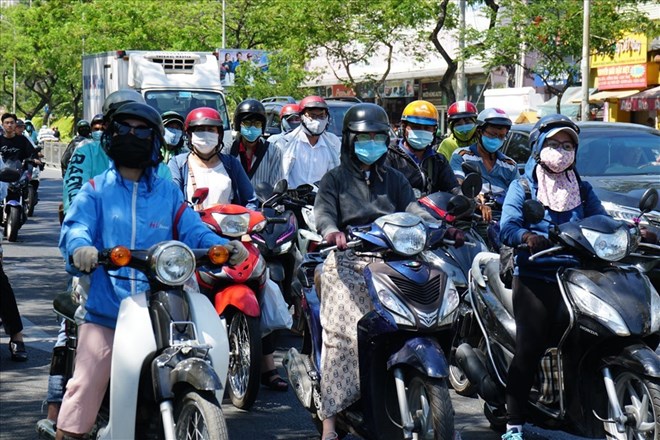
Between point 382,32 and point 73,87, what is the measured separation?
36985 mm

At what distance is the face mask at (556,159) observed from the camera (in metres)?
6.05

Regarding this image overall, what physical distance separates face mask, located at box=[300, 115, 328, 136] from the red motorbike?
112 inches

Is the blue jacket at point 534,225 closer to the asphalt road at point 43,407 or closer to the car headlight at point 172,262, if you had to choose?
the asphalt road at point 43,407

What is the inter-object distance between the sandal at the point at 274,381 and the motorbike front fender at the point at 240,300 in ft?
2.69

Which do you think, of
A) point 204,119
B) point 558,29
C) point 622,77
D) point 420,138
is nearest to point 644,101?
point 622,77

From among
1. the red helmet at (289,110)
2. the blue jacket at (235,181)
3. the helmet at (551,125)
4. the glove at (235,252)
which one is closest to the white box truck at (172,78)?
the red helmet at (289,110)

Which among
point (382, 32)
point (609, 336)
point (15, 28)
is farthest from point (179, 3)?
point (609, 336)

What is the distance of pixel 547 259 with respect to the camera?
5828 millimetres

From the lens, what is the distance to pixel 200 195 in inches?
305

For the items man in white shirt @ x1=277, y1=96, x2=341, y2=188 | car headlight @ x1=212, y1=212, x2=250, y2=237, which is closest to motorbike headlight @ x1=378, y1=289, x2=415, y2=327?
car headlight @ x1=212, y1=212, x2=250, y2=237

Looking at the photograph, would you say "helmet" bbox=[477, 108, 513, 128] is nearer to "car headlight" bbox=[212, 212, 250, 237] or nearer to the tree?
"car headlight" bbox=[212, 212, 250, 237]

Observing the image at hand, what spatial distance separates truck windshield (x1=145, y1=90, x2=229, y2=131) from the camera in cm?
2292

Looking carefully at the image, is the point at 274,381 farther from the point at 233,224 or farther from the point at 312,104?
the point at 312,104

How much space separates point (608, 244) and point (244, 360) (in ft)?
9.24
